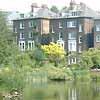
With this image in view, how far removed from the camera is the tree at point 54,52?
88.1 meters

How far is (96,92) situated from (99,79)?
21654 millimetres

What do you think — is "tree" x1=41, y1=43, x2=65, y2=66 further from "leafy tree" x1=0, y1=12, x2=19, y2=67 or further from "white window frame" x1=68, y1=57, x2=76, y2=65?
"leafy tree" x1=0, y1=12, x2=19, y2=67

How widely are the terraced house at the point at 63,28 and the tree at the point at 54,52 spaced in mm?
2731

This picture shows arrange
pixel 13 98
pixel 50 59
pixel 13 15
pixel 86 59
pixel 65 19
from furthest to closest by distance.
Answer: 1. pixel 13 15
2. pixel 65 19
3. pixel 50 59
4. pixel 86 59
5. pixel 13 98

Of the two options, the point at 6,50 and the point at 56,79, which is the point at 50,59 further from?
the point at 6,50

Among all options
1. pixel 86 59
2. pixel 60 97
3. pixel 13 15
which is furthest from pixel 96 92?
pixel 13 15

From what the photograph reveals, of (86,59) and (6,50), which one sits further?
(86,59)

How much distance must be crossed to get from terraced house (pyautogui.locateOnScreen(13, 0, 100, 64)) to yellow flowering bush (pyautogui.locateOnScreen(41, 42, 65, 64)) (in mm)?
2709

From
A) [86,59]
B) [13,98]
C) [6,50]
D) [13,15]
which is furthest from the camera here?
[13,15]

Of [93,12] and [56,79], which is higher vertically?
[93,12]

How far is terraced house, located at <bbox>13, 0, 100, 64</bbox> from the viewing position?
9606cm

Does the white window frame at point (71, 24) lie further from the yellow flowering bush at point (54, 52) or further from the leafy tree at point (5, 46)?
the leafy tree at point (5, 46)

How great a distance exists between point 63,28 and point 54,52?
34.3 feet

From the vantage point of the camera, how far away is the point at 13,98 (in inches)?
1608
